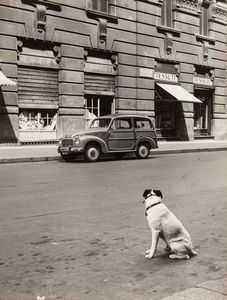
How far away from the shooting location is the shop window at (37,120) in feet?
62.5

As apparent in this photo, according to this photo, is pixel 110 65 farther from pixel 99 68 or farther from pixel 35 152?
pixel 35 152

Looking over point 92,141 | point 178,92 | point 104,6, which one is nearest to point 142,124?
point 92,141

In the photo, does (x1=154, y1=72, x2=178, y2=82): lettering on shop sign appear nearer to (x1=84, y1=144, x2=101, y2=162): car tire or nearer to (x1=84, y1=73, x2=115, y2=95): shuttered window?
(x1=84, y1=73, x2=115, y2=95): shuttered window

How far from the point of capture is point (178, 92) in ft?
80.4

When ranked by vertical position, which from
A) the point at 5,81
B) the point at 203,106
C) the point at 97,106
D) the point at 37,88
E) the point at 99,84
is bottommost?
the point at 97,106

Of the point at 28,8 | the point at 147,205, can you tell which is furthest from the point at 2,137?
the point at 147,205

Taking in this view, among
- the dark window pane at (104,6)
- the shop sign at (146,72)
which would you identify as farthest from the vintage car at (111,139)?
the dark window pane at (104,6)

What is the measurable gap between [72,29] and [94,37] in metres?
1.36

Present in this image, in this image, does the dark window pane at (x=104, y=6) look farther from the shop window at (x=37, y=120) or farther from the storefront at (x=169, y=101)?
the shop window at (x=37, y=120)

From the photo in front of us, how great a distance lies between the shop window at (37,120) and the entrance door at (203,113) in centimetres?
1101

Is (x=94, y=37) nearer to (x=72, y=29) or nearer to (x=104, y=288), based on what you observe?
(x=72, y=29)

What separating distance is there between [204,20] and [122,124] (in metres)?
14.8

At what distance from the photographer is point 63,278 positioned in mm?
3965

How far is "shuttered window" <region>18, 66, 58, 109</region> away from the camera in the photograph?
18.7m
